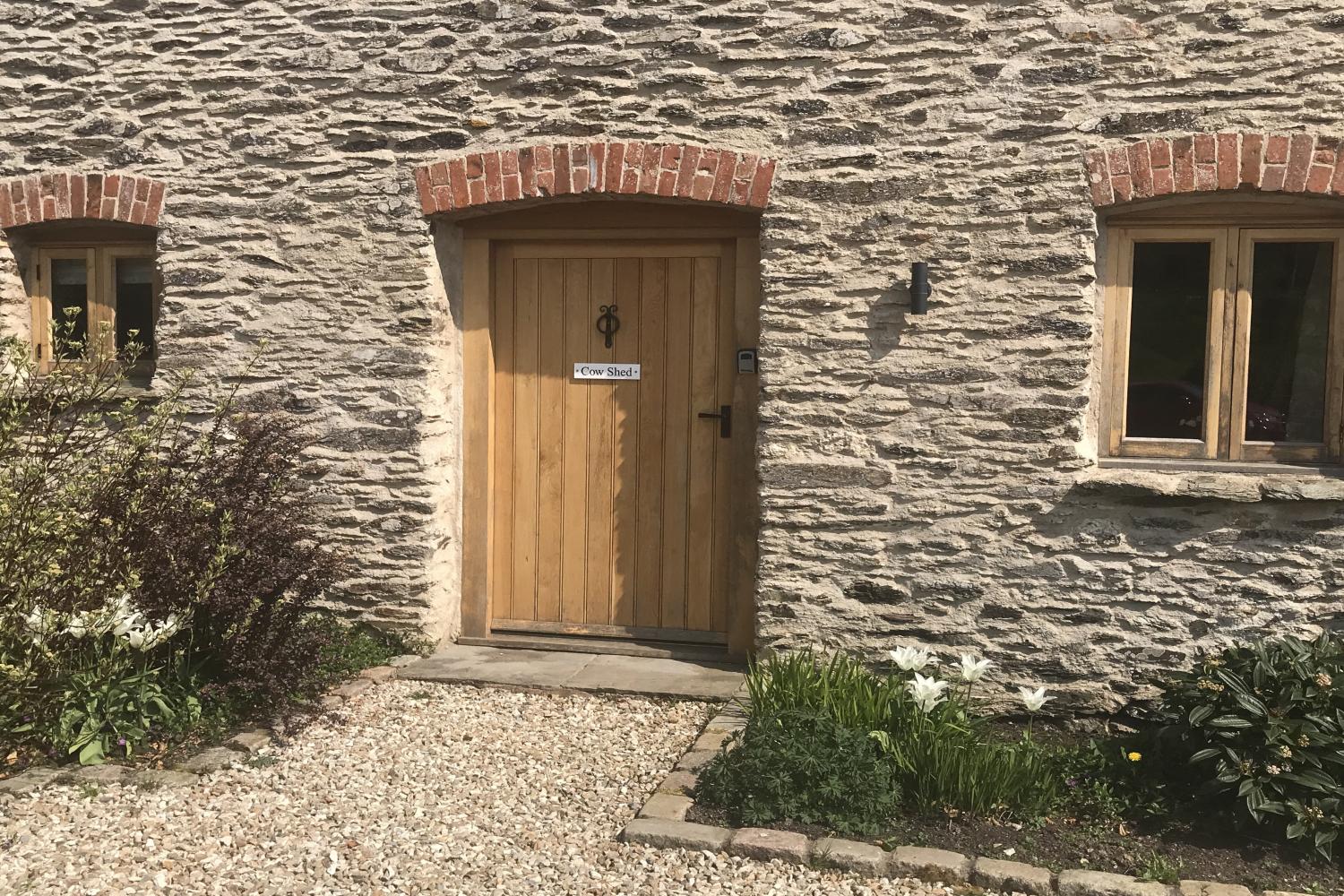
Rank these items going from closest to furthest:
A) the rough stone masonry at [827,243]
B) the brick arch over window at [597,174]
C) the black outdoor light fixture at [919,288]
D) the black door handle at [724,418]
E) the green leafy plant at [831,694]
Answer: the green leafy plant at [831,694] → the rough stone masonry at [827,243] → the black outdoor light fixture at [919,288] → the brick arch over window at [597,174] → the black door handle at [724,418]

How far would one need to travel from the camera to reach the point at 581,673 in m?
5.68

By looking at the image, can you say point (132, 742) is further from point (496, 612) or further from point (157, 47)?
point (157, 47)

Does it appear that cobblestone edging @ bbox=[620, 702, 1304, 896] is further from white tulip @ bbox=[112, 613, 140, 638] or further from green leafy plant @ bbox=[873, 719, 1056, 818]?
white tulip @ bbox=[112, 613, 140, 638]

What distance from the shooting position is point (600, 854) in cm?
381

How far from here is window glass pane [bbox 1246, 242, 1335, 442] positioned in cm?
508

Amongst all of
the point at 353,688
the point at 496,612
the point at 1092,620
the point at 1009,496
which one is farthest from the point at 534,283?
the point at 1092,620

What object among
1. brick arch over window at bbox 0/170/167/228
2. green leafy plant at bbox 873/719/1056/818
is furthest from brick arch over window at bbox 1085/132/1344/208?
brick arch over window at bbox 0/170/167/228

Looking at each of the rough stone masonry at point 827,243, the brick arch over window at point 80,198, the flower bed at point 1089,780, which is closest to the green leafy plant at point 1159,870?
the flower bed at point 1089,780

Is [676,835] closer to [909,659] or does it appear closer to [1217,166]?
[909,659]

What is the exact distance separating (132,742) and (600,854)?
1989 millimetres

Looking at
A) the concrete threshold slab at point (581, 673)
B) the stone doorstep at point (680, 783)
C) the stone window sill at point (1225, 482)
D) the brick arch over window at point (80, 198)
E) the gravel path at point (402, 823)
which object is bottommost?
the gravel path at point (402, 823)

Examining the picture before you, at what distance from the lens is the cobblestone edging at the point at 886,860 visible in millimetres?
3541

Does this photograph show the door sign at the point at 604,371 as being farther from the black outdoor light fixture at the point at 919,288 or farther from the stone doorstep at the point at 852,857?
the stone doorstep at the point at 852,857

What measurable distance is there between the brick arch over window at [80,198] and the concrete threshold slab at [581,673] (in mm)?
2722
